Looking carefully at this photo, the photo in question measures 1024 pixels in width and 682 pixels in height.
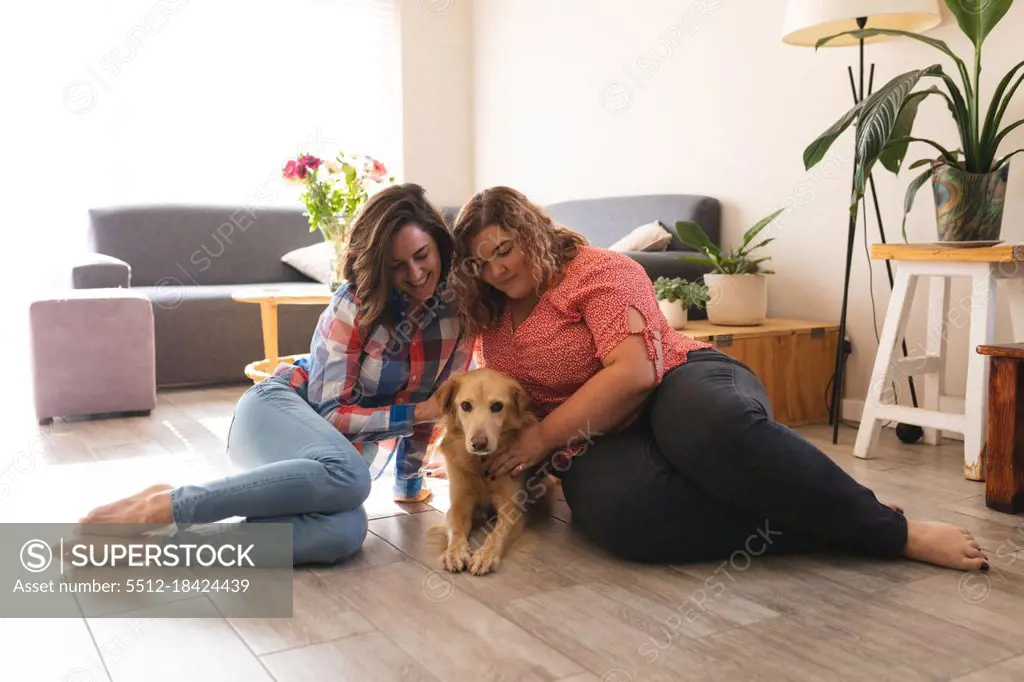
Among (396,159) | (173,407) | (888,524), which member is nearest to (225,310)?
(173,407)

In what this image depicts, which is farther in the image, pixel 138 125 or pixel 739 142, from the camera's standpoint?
pixel 138 125

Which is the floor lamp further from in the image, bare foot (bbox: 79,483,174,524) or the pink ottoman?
the pink ottoman

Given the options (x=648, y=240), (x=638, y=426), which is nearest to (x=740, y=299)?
(x=648, y=240)

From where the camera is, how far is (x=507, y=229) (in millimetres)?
1863

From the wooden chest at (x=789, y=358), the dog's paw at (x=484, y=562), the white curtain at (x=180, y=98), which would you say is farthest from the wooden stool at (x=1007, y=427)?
the white curtain at (x=180, y=98)

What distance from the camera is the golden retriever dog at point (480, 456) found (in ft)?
5.95

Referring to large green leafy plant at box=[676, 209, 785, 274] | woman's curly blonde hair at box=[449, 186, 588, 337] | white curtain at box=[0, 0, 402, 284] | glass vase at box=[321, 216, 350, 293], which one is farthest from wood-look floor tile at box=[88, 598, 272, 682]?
white curtain at box=[0, 0, 402, 284]

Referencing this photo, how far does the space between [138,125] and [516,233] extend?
157 inches

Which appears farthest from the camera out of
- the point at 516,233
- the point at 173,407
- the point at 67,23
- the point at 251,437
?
the point at 67,23

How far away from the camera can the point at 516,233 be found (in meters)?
1.86

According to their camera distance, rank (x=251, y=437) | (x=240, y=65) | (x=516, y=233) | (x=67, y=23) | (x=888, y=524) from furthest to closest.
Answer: (x=240, y=65), (x=67, y=23), (x=251, y=437), (x=516, y=233), (x=888, y=524)

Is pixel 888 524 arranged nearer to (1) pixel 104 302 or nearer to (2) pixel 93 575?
(2) pixel 93 575

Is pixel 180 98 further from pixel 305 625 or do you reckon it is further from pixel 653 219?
pixel 305 625

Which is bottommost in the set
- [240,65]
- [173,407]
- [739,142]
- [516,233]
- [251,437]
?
[173,407]
